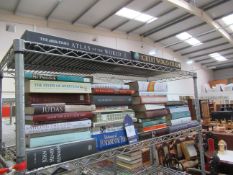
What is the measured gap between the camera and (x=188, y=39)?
7656mm

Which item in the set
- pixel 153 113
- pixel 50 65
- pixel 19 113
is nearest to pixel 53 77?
pixel 19 113

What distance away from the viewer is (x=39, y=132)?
934 mm

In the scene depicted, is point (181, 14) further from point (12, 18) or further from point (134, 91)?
point (134, 91)

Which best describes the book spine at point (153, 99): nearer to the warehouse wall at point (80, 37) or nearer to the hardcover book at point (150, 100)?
the hardcover book at point (150, 100)

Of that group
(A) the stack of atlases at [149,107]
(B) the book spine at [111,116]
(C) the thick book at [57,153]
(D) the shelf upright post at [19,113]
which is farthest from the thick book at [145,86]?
(D) the shelf upright post at [19,113]

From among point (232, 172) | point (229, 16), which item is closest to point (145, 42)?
point (229, 16)

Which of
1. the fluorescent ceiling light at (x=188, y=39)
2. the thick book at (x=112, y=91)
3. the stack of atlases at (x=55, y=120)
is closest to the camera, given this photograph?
the stack of atlases at (x=55, y=120)

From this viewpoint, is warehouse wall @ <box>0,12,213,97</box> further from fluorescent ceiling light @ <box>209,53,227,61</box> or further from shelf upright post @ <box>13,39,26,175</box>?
shelf upright post @ <box>13,39,26,175</box>

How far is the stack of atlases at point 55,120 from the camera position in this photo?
2.99 feet

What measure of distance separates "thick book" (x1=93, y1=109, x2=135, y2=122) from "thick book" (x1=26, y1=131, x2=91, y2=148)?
0.12 m

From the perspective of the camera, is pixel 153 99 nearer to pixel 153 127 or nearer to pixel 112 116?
pixel 153 127

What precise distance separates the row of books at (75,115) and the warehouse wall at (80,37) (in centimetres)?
282

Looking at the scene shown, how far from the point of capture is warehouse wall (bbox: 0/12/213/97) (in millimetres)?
4383

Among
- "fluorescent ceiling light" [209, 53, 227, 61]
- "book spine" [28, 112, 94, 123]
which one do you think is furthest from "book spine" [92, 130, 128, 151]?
"fluorescent ceiling light" [209, 53, 227, 61]
